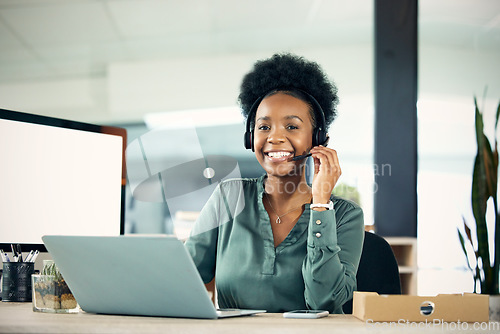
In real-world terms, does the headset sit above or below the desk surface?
above

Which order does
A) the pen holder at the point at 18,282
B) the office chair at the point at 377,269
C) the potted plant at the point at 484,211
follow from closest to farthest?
the pen holder at the point at 18,282 < the office chair at the point at 377,269 < the potted plant at the point at 484,211

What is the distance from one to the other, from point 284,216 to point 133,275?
0.71 meters

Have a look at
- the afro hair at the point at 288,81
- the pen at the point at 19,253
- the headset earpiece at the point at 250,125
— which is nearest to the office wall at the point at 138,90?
the afro hair at the point at 288,81

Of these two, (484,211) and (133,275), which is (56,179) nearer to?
(133,275)

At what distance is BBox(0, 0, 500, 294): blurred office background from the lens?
3.49m

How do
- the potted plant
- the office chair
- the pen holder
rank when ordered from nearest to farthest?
1. the pen holder
2. the office chair
3. the potted plant

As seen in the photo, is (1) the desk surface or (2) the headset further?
(2) the headset

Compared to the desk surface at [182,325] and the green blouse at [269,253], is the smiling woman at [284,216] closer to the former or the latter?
the green blouse at [269,253]

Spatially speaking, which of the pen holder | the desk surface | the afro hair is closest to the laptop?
the desk surface

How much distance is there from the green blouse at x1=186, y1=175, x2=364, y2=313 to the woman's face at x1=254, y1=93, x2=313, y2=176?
4.2 inches

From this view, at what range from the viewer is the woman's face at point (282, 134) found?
60.7 inches

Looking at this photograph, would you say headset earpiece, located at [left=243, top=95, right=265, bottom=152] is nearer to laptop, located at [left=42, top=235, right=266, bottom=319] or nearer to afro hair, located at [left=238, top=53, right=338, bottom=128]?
afro hair, located at [left=238, top=53, right=338, bottom=128]

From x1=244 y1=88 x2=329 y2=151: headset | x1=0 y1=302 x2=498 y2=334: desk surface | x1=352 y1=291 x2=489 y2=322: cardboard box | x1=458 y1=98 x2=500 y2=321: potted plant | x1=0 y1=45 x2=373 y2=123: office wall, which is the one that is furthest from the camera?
x1=0 y1=45 x2=373 y2=123: office wall

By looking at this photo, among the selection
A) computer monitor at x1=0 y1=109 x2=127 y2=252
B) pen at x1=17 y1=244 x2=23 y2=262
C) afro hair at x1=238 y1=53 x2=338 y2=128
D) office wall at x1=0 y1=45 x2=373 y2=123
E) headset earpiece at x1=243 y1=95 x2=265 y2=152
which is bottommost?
pen at x1=17 y1=244 x2=23 y2=262
